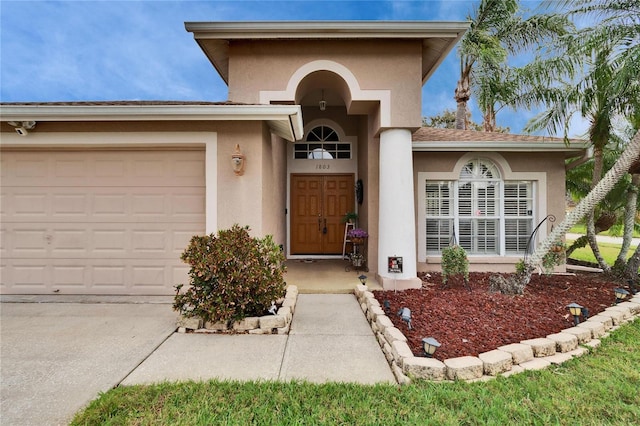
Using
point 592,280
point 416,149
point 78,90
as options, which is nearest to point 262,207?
point 416,149

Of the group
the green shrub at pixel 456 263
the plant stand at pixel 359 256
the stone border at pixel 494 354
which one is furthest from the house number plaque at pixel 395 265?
the stone border at pixel 494 354

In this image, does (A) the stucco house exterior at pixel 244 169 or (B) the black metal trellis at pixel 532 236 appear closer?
(A) the stucco house exterior at pixel 244 169

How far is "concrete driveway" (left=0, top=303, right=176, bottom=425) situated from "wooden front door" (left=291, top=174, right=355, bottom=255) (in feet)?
15.5

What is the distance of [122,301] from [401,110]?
6328mm

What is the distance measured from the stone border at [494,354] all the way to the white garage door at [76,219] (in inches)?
174

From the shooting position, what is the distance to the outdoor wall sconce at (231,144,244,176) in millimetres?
5074

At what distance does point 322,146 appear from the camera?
367 inches

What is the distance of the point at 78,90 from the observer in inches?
1366

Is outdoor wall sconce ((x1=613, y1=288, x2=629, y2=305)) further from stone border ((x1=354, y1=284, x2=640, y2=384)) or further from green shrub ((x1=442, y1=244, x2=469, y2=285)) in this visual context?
green shrub ((x1=442, y1=244, x2=469, y2=285))

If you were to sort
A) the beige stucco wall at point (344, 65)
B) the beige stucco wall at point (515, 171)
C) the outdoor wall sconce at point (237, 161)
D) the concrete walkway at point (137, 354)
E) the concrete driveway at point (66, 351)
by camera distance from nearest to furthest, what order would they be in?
1. the concrete driveway at point (66, 351)
2. the concrete walkway at point (137, 354)
3. the outdoor wall sconce at point (237, 161)
4. the beige stucco wall at point (344, 65)
5. the beige stucco wall at point (515, 171)

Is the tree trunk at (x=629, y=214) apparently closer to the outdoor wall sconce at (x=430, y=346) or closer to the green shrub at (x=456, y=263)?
the green shrub at (x=456, y=263)

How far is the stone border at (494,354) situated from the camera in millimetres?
2943

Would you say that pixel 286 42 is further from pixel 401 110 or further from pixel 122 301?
pixel 122 301

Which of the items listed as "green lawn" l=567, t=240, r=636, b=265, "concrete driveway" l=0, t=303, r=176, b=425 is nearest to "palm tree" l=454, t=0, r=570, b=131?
"green lawn" l=567, t=240, r=636, b=265
